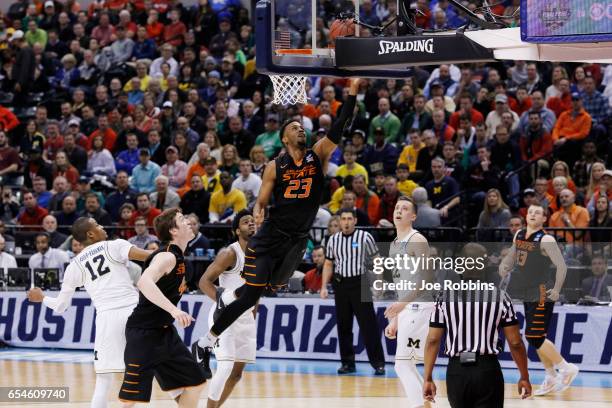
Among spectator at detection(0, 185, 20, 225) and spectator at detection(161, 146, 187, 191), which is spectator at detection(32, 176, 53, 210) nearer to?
spectator at detection(0, 185, 20, 225)

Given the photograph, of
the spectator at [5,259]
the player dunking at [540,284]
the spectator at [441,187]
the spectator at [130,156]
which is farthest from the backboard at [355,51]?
the spectator at [130,156]

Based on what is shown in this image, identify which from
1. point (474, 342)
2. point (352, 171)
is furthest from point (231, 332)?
point (352, 171)

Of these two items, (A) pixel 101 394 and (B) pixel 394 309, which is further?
(B) pixel 394 309

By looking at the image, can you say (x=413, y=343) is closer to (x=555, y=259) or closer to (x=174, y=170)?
(x=555, y=259)

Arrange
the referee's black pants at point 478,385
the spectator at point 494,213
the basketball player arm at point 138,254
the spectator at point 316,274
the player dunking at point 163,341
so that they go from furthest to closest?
the spectator at point 316,274
the spectator at point 494,213
the basketball player arm at point 138,254
the player dunking at point 163,341
the referee's black pants at point 478,385

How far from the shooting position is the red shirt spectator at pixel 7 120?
73.7 ft

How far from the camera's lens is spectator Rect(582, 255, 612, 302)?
14531mm

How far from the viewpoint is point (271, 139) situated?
19.0 meters

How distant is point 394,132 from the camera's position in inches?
740

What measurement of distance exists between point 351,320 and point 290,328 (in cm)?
117

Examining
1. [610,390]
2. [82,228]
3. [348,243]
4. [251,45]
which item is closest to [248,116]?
[251,45]

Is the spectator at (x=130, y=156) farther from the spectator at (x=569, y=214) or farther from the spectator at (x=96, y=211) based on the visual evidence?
the spectator at (x=569, y=214)

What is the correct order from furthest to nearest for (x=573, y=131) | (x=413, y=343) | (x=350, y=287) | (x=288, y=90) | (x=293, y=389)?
(x=573, y=131) < (x=350, y=287) < (x=293, y=389) < (x=413, y=343) < (x=288, y=90)

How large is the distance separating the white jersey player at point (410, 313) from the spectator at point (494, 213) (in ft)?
16.5
